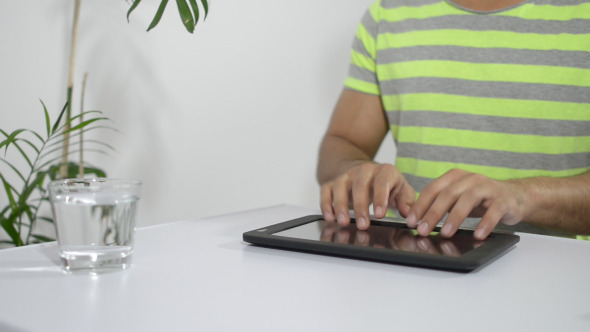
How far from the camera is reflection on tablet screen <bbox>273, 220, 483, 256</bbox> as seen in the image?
2.12 ft

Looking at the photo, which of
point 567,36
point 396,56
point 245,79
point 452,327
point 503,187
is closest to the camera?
point 452,327

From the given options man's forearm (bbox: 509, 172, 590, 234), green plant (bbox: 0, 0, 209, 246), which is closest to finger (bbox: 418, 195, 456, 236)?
man's forearm (bbox: 509, 172, 590, 234)

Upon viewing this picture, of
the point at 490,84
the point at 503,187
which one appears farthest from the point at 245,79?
the point at 503,187

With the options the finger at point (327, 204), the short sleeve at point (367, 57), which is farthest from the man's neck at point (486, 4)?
the finger at point (327, 204)

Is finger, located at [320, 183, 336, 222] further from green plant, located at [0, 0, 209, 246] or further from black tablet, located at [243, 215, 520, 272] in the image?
green plant, located at [0, 0, 209, 246]

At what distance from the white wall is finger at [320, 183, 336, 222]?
112cm

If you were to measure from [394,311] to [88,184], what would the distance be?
1.06ft

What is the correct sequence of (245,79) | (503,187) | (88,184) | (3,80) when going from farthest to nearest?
(245,79) → (3,80) → (503,187) → (88,184)

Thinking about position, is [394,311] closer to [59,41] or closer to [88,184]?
[88,184]

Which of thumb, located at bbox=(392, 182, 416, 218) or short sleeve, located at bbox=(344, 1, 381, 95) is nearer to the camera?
thumb, located at bbox=(392, 182, 416, 218)

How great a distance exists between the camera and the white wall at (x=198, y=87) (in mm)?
1709

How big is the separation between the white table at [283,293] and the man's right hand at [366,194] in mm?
156

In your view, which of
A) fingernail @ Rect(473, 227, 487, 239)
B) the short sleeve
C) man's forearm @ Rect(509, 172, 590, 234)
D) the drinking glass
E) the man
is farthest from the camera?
the short sleeve

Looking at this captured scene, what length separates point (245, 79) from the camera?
2.25 m
